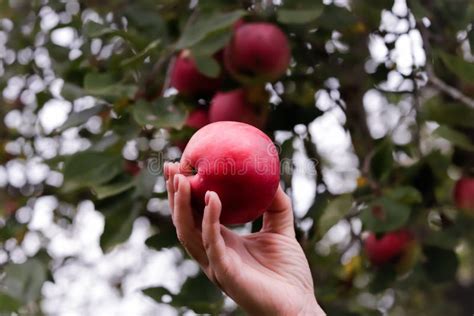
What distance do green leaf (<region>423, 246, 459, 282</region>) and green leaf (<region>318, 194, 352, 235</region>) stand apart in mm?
520

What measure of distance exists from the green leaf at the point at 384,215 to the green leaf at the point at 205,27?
1.79 ft

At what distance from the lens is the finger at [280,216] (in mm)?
1198

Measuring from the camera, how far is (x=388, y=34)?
1.96m

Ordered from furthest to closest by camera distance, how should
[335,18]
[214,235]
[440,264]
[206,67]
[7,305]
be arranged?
1. [440,264]
2. [335,18]
3. [206,67]
4. [7,305]
5. [214,235]

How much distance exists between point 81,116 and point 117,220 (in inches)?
9.9

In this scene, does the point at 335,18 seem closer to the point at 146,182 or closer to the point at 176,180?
the point at 146,182

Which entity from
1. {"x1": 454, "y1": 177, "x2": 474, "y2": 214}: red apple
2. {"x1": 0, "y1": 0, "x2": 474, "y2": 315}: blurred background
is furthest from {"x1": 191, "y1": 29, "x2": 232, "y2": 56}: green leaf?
{"x1": 454, "y1": 177, "x2": 474, "y2": 214}: red apple

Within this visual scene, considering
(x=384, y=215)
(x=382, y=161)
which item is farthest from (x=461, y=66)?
(x=384, y=215)

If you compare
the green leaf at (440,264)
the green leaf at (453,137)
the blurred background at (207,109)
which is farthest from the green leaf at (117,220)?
the green leaf at (440,264)

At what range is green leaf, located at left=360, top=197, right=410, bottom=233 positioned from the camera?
1522 millimetres

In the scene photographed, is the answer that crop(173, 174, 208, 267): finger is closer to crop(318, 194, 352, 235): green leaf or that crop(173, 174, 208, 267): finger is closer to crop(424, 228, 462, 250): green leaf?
crop(318, 194, 352, 235): green leaf

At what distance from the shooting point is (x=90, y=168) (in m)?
1.46

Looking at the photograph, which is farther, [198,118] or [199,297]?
[198,118]

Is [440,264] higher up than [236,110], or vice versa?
[236,110]
